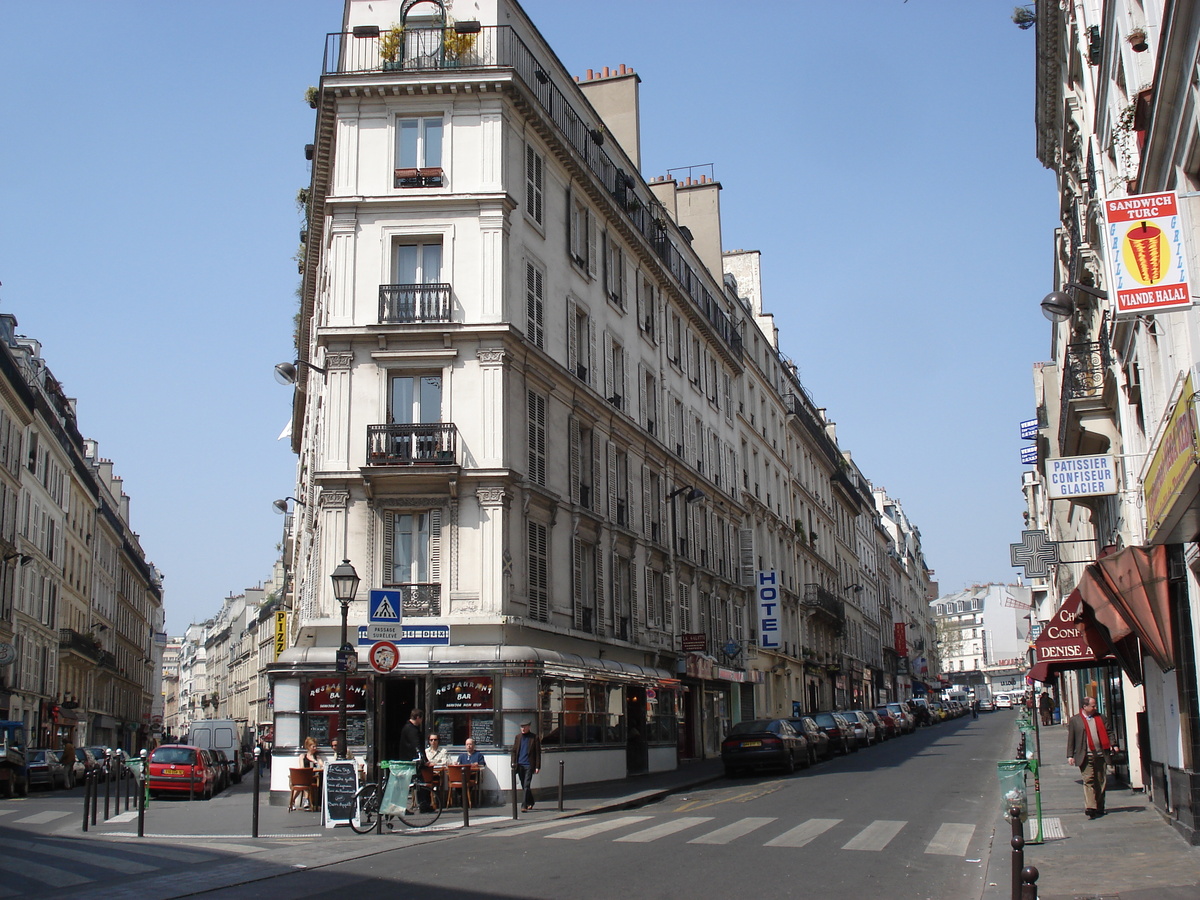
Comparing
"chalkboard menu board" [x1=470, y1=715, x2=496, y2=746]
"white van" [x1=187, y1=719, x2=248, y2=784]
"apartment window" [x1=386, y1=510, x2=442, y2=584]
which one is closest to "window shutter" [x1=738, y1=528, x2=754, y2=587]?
"white van" [x1=187, y1=719, x2=248, y2=784]

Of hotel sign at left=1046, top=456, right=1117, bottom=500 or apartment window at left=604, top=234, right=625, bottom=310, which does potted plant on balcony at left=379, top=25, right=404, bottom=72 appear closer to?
apartment window at left=604, top=234, right=625, bottom=310

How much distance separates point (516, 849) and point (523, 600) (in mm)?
10145

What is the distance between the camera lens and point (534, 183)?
27234 millimetres

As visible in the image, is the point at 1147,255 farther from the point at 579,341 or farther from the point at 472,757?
the point at 579,341

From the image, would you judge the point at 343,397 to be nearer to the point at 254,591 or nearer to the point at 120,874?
the point at 120,874

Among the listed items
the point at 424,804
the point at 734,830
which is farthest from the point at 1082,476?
the point at 424,804

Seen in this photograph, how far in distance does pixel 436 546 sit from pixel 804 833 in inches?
412

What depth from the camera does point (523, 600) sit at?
2402 cm

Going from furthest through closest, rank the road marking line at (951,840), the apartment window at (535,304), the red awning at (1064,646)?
1. the apartment window at (535,304)
2. the red awning at (1064,646)
3. the road marking line at (951,840)

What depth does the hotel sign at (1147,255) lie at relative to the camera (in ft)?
34.4

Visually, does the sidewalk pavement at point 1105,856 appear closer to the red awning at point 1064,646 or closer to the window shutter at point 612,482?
the red awning at point 1064,646

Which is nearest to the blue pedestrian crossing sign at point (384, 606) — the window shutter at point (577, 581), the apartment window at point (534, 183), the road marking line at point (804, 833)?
the road marking line at point (804, 833)

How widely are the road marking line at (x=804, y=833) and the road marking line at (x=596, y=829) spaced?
2.48m

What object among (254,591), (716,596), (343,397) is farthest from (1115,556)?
(254,591)
